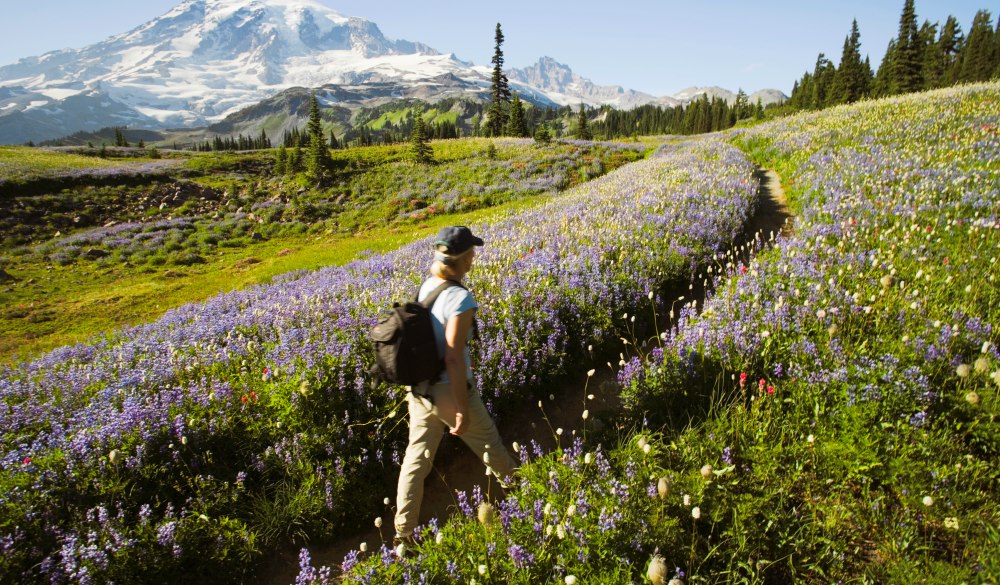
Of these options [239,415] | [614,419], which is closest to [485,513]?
[614,419]

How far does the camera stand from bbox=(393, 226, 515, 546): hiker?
386 cm

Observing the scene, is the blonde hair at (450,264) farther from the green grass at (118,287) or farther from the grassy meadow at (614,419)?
the green grass at (118,287)

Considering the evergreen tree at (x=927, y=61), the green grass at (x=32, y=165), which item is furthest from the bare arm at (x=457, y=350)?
the evergreen tree at (x=927, y=61)

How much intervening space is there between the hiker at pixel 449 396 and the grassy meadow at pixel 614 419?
1.39ft

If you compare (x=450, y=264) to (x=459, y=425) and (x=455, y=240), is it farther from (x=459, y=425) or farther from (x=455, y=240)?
(x=459, y=425)

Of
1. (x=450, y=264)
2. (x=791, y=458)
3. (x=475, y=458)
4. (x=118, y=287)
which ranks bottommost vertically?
(x=475, y=458)

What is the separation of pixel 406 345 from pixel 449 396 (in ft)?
2.42

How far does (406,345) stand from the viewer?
3756mm

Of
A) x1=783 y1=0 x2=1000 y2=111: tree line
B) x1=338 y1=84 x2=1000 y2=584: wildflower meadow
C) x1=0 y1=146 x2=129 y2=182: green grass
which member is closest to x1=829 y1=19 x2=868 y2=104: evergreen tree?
x1=783 y1=0 x2=1000 y2=111: tree line

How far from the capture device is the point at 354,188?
109 ft

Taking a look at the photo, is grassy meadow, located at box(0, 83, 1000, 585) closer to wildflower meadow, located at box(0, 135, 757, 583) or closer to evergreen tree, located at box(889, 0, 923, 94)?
wildflower meadow, located at box(0, 135, 757, 583)

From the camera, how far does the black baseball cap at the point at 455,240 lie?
13.1ft

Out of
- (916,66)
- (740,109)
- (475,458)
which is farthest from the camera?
(740,109)

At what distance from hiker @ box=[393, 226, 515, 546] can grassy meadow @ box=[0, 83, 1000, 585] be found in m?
0.42
